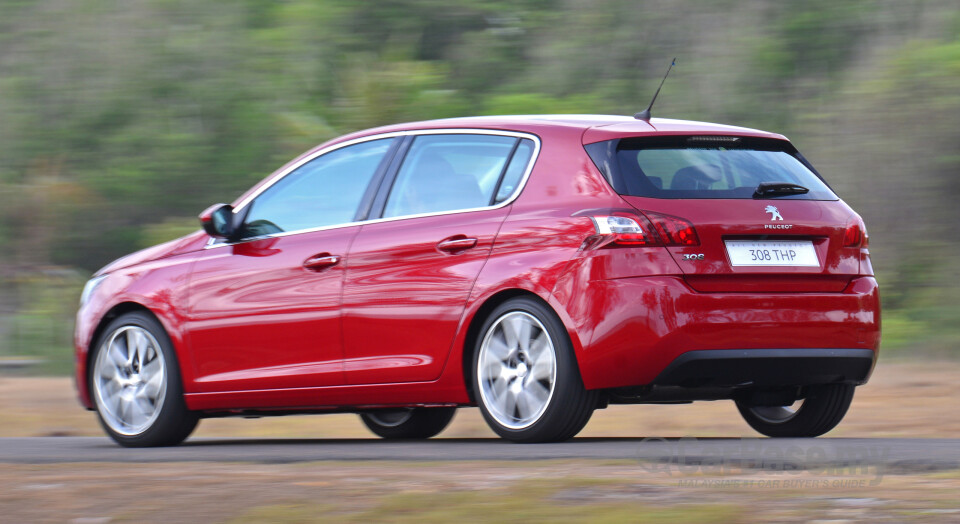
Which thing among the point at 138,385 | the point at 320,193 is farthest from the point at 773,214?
the point at 138,385

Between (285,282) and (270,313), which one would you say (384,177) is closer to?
(285,282)

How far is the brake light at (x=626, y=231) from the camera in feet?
20.6

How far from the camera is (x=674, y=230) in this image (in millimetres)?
6312

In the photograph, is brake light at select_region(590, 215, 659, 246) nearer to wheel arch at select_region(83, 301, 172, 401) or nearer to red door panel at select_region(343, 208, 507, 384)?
red door panel at select_region(343, 208, 507, 384)

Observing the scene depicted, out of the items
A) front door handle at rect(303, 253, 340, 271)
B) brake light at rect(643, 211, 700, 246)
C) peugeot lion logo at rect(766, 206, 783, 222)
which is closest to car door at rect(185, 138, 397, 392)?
front door handle at rect(303, 253, 340, 271)

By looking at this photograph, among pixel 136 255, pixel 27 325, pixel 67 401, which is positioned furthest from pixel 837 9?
pixel 136 255

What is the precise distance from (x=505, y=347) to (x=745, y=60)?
1568cm

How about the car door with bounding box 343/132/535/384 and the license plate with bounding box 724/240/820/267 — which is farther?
the car door with bounding box 343/132/535/384

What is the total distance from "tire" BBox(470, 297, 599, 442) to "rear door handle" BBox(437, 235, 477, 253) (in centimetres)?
32

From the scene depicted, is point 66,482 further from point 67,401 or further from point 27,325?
point 27,325

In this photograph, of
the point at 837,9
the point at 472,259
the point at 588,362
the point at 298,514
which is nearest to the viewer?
the point at 298,514

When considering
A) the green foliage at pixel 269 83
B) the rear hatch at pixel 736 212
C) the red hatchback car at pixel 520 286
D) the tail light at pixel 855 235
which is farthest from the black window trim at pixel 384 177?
the green foliage at pixel 269 83

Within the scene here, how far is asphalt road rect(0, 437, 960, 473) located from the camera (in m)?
5.47

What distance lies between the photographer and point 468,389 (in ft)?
22.5
